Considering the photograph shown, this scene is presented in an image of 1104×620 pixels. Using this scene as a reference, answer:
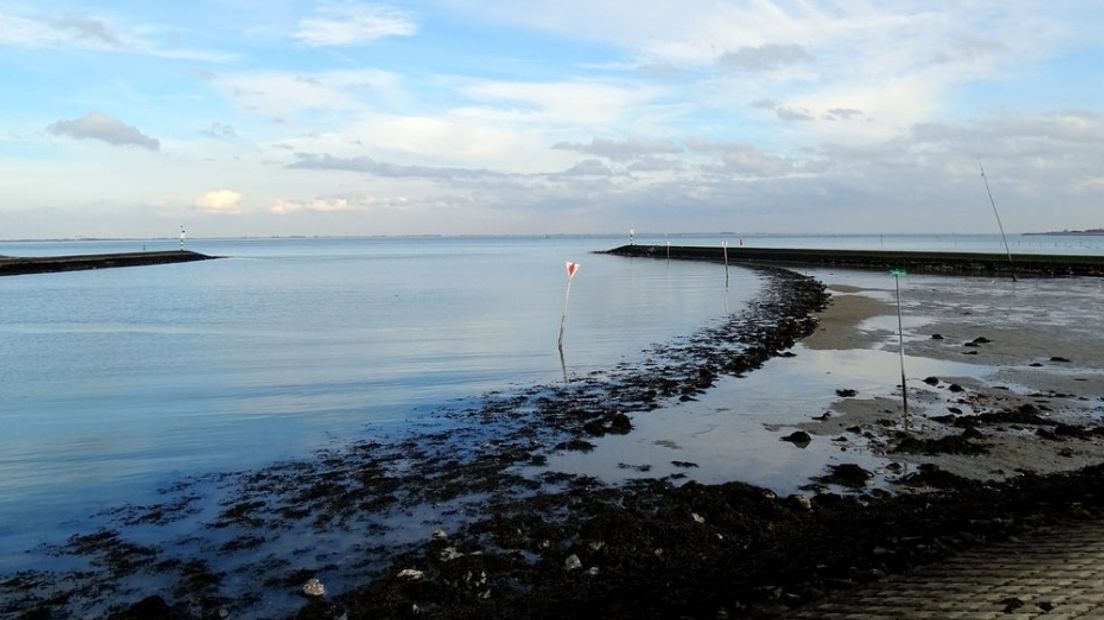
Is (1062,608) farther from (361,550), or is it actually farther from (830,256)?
(830,256)

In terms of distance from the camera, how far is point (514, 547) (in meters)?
8.24

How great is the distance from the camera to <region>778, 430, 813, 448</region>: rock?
1250 cm

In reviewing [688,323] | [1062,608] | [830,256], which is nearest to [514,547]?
[1062,608]

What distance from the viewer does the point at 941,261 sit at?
68.1 meters

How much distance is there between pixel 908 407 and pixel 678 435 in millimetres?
5304

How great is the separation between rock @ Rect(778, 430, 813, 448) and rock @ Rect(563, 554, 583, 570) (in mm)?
6154

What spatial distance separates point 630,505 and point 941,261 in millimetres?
68969

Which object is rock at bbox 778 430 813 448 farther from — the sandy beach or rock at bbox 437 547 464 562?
rock at bbox 437 547 464 562

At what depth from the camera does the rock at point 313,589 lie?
7189mm

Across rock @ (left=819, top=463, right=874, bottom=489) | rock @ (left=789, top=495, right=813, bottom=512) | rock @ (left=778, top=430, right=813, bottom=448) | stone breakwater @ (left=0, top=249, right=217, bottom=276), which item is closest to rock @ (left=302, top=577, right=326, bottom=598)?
rock @ (left=789, top=495, right=813, bottom=512)

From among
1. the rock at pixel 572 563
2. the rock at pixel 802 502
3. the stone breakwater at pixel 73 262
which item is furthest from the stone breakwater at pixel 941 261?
the stone breakwater at pixel 73 262

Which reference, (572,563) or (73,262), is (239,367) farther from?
(73,262)

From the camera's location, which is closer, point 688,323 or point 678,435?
point 678,435

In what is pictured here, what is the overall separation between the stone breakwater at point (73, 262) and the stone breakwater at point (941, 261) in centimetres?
7948
